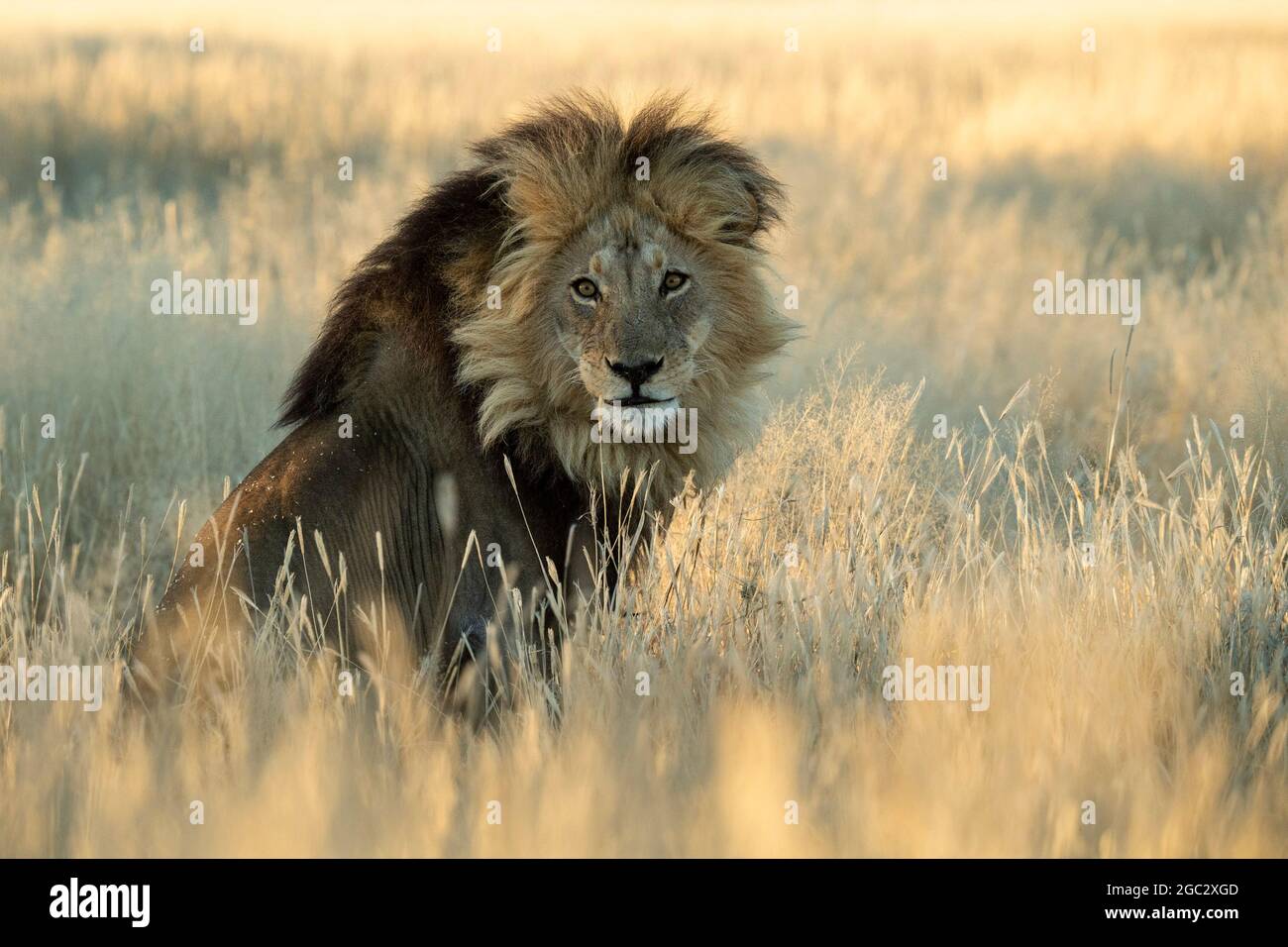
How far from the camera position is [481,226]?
5934 millimetres

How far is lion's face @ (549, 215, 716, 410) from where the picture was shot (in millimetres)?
5641

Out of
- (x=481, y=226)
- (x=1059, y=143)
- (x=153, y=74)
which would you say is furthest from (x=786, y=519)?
(x=153, y=74)

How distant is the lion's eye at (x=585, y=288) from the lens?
5.83 m

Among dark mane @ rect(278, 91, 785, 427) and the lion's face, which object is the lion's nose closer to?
the lion's face

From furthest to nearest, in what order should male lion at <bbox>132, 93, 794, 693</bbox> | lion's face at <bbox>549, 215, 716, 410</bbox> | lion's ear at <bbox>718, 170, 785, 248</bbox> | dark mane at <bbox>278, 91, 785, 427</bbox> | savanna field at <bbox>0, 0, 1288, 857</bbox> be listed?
lion's ear at <bbox>718, 170, 785, 248</bbox> < dark mane at <bbox>278, 91, 785, 427</bbox> < lion's face at <bbox>549, 215, 716, 410</bbox> < male lion at <bbox>132, 93, 794, 693</bbox> < savanna field at <bbox>0, 0, 1288, 857</bbox>

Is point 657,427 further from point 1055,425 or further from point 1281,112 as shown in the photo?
point 1281,112

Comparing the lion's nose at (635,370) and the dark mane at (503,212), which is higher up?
the dark mane at (503,212)

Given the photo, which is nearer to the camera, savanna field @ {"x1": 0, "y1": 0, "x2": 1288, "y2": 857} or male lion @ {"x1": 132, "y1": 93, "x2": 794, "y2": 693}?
savanna field @ {"x1": 0, "y1": 0, "x2": 1288, "y2": 857}

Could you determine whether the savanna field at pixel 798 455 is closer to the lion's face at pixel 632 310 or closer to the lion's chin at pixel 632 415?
the lion's chin at pixel 632 415

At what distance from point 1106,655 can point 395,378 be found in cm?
258

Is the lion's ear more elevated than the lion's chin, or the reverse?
the lion's ear

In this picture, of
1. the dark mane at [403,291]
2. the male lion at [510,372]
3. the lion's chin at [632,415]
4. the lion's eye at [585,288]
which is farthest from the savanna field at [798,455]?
the lion's eye at [585,288]

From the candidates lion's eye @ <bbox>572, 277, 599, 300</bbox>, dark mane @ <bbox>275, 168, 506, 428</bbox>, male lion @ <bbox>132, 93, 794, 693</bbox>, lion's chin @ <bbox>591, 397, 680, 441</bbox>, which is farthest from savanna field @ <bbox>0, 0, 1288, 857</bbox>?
lion's eye @ <bbox>572, 277, 599, 300</bbox>

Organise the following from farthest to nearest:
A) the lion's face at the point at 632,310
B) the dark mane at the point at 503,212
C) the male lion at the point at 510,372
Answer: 1. the dark mane at the point at 503,212
2. the lion's face at the point at 632,310
3. the male lion at the point at 510,372
